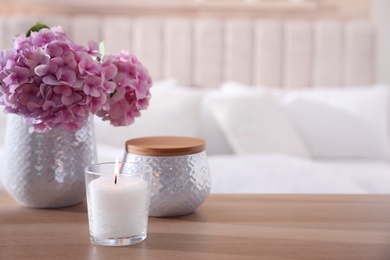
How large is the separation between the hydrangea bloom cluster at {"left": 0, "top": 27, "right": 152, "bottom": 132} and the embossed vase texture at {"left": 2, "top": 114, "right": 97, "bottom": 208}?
7 centimetres

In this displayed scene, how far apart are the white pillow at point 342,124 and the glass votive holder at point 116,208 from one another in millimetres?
2031

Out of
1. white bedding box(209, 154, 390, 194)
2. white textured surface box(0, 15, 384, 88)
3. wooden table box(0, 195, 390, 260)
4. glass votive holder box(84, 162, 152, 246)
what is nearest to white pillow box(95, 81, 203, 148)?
white textured surface box(0, 15, 384, 88)

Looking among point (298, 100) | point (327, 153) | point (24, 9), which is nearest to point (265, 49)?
point (298, 100)

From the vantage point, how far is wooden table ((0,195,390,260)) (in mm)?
923

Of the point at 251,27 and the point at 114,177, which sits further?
the point at 251,27

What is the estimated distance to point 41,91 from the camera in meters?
1.06

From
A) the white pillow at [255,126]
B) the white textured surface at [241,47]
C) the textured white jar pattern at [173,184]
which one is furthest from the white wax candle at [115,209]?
the white textured surface at [241,47]

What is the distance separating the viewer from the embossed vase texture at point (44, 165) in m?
1.17

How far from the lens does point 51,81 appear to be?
105cm

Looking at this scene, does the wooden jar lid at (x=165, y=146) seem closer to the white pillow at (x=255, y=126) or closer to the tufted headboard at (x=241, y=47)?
A: the white pillow at (x=255, y=126)

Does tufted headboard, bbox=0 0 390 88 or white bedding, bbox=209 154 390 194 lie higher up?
tufted headboard, bbox=0 0 390 88

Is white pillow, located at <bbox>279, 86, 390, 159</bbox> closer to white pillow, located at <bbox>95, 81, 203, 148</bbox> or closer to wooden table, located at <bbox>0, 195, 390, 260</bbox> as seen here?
white pillow, located at <bbox>95, 81, 203, 148</bbox>

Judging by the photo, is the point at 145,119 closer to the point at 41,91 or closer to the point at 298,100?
the point at 298,100

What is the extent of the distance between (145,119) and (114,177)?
1718mm
